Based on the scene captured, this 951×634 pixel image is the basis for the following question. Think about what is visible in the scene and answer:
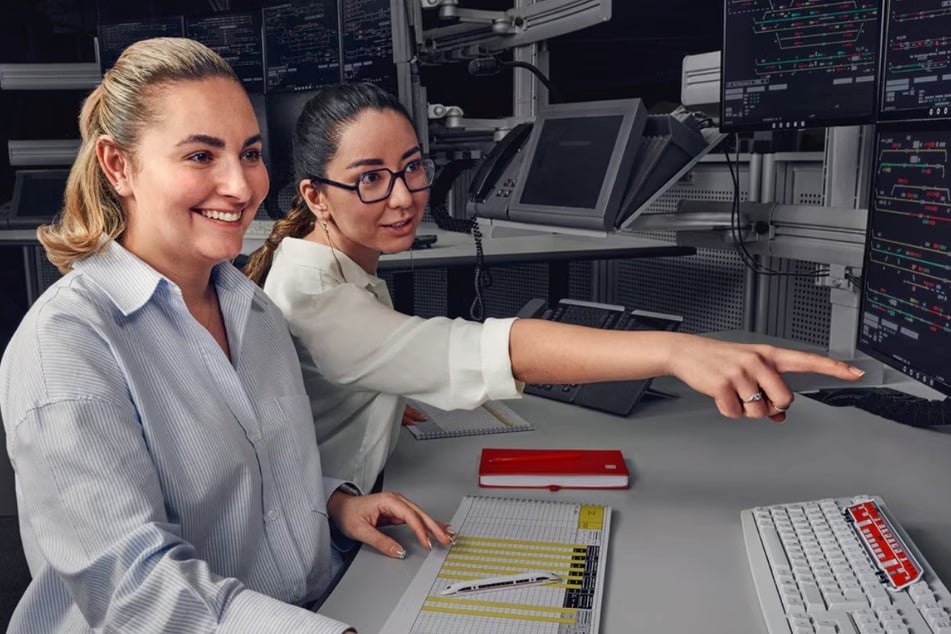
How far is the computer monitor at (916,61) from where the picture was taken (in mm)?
1097

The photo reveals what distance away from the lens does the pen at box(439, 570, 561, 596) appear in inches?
33.7

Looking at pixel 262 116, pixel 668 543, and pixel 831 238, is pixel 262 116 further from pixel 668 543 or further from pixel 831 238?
pixel 668 543

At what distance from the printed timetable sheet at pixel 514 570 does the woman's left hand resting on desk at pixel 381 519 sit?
0.08ft

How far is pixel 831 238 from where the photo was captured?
1.54 meters

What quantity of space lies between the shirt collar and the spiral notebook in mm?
569

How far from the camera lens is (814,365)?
2.79ft

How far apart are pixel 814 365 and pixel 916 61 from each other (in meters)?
0.57

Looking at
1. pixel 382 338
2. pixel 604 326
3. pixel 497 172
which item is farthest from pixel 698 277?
pixel 382 338

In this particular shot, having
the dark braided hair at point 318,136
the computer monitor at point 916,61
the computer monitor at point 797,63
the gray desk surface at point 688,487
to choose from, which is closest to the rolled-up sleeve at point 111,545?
the gray desk surface at point 688,487

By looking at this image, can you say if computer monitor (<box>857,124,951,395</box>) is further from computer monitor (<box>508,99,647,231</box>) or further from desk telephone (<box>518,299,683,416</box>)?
computer monitor (<box>508,99,647,231</box>)

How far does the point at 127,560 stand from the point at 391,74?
2189 mm

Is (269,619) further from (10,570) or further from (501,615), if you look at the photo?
(10,570)

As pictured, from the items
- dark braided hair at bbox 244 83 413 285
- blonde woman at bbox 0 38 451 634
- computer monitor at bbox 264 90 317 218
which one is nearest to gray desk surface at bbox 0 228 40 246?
computer monitor at bbox 264 90 317 218

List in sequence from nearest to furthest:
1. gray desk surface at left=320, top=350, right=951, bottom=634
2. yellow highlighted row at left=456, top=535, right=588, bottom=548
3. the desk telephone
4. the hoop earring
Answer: gray desk surface at left=320, top=350, right=951, bottom=634
yellow highlighted row at left=456, top=535, right=588, bottom=548
the hoop earring
the desk telephone
